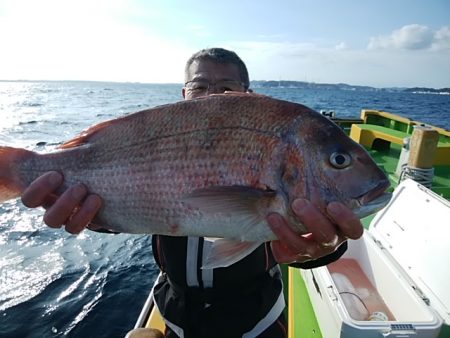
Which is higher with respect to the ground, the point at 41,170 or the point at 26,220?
the point at 41,170

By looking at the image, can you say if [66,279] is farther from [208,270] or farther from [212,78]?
[212,78]

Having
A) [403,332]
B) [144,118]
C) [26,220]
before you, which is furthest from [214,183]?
[26,220]

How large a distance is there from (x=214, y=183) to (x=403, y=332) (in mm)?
2080

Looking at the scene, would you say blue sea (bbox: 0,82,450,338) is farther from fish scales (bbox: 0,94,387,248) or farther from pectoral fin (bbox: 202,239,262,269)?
pectoral fin (bbox: 202,239,262,269)

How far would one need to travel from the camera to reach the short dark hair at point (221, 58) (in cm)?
297

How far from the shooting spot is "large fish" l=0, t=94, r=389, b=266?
73.0 inches

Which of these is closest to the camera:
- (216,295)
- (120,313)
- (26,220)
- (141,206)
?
(141,206)

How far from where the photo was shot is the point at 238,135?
1.97 metres

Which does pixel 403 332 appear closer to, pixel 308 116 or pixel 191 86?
pixel 308 116

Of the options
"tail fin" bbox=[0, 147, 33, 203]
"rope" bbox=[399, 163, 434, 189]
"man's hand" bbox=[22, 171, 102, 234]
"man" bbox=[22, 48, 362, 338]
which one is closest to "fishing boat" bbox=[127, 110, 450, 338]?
"man" bbox=[22, 48, 362, 338]

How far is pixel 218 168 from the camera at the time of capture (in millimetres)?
1955

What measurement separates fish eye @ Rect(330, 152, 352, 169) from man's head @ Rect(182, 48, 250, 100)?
1.35m

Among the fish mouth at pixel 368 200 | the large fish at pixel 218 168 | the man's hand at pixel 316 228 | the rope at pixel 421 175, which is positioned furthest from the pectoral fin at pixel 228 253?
the rope at pixel 421 175

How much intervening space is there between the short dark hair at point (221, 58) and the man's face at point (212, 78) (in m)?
0.05
